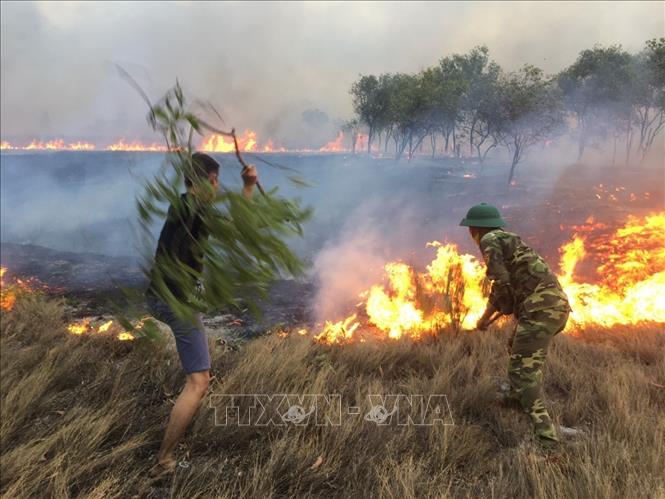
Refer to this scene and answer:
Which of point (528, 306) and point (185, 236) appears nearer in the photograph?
point (185, 236)

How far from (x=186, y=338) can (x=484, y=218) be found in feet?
7.71

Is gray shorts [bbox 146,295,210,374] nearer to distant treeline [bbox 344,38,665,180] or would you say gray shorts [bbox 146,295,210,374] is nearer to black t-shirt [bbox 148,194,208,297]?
black t-shirt [bbox 148,194,208,297]

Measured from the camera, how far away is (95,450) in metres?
2.66

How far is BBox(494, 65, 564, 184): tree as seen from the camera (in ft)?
72.3

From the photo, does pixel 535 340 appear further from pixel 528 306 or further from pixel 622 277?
pixel 622 277

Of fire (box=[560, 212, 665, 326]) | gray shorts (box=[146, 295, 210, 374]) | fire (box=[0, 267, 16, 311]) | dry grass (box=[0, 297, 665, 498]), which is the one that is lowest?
fire (box=[560, 212, 665, 326])

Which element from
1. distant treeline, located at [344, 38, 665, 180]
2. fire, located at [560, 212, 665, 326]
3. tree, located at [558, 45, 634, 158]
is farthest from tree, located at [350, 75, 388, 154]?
fire, located at [560, 212, 665, 326]

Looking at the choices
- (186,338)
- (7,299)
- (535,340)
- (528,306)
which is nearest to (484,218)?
(528,306)

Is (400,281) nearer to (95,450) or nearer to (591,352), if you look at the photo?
(591,352)

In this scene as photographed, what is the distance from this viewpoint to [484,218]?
329 centimetres

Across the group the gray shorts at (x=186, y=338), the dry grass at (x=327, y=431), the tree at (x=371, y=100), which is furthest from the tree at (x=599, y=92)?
the gray shorts at (x=186, y=338)

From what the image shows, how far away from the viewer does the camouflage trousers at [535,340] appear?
3.05 metres

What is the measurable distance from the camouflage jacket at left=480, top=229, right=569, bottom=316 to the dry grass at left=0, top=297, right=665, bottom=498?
93 centimetres

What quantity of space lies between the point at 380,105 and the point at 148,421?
38686mm
